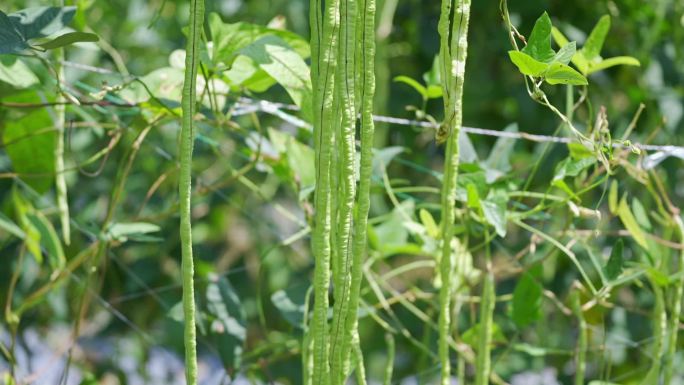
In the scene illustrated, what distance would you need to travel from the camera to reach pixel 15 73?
87 cm

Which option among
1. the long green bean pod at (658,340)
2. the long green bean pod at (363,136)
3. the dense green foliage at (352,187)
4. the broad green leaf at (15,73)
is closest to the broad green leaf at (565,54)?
the dense green foliage at (352,187)

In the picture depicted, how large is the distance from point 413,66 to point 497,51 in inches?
5.8

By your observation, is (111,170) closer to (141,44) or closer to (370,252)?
(141,44)

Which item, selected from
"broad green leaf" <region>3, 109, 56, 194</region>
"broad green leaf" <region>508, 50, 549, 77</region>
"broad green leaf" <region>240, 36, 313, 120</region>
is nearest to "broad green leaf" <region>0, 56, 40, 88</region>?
"broad green leaf" <region>3, 109, 56, 194</region>

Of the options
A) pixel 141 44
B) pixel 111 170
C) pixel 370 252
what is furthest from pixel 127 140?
pixel 370 252

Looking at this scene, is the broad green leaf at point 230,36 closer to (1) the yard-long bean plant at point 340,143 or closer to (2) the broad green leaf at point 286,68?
(2) the broad green leaf at point 286,68

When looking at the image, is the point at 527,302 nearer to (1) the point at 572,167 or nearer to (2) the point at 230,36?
(1) the point at 572,167

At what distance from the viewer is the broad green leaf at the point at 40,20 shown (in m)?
0.71

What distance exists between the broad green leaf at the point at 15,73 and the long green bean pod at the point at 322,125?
0.38 metres

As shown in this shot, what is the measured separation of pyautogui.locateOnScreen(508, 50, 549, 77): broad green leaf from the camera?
24.1 inches

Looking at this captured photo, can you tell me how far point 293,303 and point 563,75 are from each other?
393mm

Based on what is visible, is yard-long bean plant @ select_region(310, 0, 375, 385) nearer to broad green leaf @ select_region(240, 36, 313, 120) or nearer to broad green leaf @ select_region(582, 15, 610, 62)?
broad green leaf @ select_region(240, 36, 313, 120)

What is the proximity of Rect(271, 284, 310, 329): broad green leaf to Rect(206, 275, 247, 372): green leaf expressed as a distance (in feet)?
0.15

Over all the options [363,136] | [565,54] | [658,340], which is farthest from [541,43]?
[658,340]
